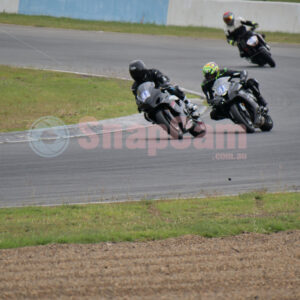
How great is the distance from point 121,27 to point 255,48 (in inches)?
390

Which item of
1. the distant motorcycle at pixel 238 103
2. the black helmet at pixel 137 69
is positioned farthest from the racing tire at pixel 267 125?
the black helmet at pixel 137 69

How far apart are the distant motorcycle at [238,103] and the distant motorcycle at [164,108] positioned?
0.77m

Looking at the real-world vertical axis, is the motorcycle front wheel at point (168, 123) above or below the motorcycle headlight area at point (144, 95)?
below

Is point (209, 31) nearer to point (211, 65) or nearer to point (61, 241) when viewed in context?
point (211, 65)

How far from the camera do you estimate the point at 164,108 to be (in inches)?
546

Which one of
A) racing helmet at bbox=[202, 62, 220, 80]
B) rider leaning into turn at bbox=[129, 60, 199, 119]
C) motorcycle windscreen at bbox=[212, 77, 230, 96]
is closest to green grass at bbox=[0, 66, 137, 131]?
rider leaning into turn at bbox=[129, 60, 199, 119]

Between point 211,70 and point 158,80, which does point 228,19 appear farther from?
point 158,80

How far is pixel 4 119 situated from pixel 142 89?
4.40m

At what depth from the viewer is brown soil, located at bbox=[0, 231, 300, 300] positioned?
677cm

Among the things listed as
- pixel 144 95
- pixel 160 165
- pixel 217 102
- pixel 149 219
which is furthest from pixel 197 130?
pixel 149 219

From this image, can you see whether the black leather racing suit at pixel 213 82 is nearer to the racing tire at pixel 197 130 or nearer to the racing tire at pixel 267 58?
the racing tire at pixel 197 130

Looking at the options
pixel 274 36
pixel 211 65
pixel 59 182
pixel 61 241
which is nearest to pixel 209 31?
pixel 274 36

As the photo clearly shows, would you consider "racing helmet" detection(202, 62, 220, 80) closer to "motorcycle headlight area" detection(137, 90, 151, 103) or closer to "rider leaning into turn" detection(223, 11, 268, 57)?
"motorcycle headlight area" detection(137, 90, 151, 103)

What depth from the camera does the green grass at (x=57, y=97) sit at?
17031mm
